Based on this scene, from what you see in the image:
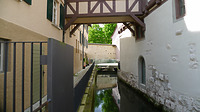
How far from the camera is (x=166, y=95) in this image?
4.70 meters

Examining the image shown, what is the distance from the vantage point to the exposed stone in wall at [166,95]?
353 centimetres

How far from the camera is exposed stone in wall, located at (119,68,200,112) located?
11.6 feet

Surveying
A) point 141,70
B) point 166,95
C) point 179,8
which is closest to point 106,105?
point 141,70

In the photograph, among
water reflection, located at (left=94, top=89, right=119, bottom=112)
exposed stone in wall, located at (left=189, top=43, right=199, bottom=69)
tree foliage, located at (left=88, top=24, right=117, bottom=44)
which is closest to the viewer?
exposed stone in wall, located at (left=189, top=43, right=199, bottom=69)

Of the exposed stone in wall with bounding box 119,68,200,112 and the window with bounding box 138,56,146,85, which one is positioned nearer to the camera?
the exposed stone in wall with bounding box 119,68,200,112

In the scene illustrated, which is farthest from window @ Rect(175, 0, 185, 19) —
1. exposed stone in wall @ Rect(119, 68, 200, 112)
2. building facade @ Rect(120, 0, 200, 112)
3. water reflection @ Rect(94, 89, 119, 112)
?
water reflection @ Rect(94, 89, 119, 112)

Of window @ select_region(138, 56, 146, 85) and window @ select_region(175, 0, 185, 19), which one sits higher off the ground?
window @ select_region(175, 0, 185, 19)

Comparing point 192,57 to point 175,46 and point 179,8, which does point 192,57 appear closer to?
point 175,46

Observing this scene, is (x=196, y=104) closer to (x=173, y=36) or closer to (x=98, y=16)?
(x=173, y=36)

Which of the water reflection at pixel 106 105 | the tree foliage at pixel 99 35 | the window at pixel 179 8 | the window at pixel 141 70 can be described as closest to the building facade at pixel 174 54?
the window at pixel 179 8

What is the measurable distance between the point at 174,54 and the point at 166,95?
162 cm

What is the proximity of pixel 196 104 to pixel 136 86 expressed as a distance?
14.8 ft

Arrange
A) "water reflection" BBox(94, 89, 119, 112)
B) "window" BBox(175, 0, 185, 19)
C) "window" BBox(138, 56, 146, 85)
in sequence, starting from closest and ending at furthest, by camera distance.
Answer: "window" BBox(175, 0, 185, 19)
"water reflection" BBox(94, 89, 119, 112)
"window" BBox(138, 56, 146, 85)

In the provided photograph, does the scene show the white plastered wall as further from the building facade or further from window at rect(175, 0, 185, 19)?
window at rect(175, 0, 185, 19)
